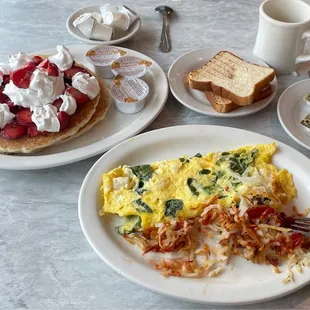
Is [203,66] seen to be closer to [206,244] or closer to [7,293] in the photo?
[206,244]

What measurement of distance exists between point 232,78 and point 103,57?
499 millimetres

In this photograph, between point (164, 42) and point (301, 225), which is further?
point (164, 42)

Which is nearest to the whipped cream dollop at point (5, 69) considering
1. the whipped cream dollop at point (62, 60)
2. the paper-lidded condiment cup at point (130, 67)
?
the whipped cream dollop at point (62, 60)

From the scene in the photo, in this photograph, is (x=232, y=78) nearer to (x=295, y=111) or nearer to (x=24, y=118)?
(x=295, y=111)

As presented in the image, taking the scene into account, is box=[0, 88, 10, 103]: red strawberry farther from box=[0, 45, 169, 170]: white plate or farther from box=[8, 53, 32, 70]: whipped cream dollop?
box=[0, 45, 169, 170]: white plate

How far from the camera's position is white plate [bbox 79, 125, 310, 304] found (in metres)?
1.04

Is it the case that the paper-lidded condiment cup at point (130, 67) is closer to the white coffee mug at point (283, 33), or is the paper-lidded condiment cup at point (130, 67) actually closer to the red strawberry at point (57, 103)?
the red strawberry at point (57, 103)

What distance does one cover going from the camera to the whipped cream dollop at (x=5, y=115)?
55.6 inches

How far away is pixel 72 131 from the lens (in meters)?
1.44

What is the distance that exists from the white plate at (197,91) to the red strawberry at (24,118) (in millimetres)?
501

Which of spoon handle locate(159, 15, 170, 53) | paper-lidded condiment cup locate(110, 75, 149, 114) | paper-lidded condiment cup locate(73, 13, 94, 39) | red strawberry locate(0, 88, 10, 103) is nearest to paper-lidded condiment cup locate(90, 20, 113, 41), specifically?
paper-lidded condiment cup locate(73, 13, 94, 39)

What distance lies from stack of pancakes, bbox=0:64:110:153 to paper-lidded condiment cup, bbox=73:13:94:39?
16.5 inches

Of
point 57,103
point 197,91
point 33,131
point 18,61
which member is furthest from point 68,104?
point 197,91

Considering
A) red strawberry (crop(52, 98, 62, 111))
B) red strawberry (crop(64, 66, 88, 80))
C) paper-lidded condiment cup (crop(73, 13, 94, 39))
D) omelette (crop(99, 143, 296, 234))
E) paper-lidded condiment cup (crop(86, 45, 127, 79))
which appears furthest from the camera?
paper-lidded condiment cup (crop(73, 13, 94, 39))
